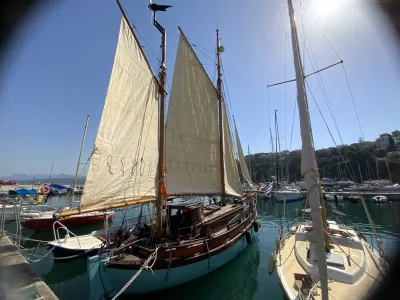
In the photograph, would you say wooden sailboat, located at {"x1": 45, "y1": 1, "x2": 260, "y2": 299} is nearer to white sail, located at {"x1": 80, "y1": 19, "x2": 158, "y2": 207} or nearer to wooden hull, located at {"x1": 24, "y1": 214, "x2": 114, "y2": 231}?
white sail, located at {"x1": 80, "y1": 19, "x2": 158, "y2": 207}

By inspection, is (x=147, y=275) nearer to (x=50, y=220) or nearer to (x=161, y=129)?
(x=161, y=129)

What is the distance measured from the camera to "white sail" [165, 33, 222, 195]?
12.9m

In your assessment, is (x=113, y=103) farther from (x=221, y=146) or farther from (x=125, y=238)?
(x=221, y=146)

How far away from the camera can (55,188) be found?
57969 mm

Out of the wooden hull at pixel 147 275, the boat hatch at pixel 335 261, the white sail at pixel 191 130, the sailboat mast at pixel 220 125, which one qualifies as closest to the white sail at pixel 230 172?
the sailboat mast at pixel 220 125

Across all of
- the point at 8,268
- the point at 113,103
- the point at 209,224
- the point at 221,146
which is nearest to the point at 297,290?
the point at 209,224

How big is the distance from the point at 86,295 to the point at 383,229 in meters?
29.6

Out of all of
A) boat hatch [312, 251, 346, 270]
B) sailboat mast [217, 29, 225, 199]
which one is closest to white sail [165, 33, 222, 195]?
sailboat mast [217, 29, 225, 199]

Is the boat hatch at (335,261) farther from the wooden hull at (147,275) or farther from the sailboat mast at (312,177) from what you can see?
the wooden hull at (147,275)

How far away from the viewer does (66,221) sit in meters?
21.9

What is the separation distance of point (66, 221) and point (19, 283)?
20794mm

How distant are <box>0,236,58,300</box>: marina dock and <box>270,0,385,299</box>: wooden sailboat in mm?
5897

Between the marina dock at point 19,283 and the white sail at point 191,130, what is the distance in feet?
24.7

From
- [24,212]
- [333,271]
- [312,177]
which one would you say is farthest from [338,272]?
[24,212]
